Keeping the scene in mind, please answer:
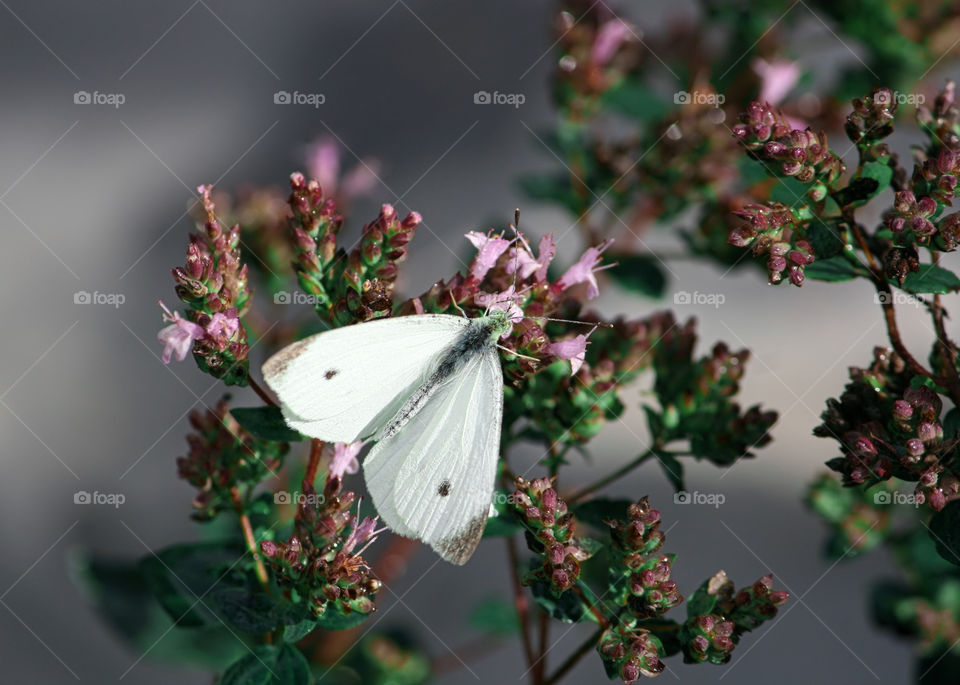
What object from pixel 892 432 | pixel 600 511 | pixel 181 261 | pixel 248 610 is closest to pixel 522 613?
pixel 600 511

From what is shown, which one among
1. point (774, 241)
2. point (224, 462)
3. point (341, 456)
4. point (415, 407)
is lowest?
point (224, 462)

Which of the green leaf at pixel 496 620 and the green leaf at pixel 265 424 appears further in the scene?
the green leaf at pixel 496 620

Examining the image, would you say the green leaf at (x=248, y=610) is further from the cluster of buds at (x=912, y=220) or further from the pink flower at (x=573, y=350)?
the cluster of buds at (x=912, y=220)

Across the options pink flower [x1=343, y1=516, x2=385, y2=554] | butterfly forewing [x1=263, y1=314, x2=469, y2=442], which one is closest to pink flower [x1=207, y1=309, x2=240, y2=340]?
butterfly forewing [x1=263, y1=314, x2=469, y2=442]

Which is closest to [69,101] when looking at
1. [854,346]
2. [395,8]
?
[395,8]

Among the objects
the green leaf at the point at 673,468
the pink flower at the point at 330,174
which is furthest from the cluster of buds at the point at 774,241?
the pink flower at the point at 330,174

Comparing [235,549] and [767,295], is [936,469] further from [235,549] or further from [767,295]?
[767,295]

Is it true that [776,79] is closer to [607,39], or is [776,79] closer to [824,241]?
[607,39]
